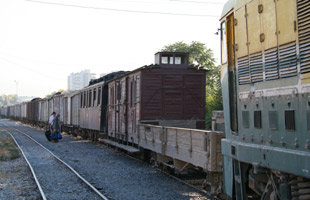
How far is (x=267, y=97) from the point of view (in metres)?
4.68

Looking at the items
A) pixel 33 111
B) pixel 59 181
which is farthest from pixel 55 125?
pixel 33 111

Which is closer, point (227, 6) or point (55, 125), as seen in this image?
point (227, 6)

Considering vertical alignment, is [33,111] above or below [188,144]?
above

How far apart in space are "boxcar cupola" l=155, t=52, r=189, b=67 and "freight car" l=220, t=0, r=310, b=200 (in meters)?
7.74

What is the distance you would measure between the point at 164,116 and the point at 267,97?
356 inches

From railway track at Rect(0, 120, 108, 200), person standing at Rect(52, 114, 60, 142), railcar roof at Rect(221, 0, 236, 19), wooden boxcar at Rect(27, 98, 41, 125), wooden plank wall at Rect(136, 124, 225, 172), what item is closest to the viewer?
railcar roof at Rect(221, 0, 236, 19)

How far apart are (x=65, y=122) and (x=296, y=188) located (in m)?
30.2

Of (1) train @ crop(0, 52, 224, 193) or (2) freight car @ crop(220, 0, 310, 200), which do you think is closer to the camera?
(2) freight car @ crop(220, 0, 310, 200)

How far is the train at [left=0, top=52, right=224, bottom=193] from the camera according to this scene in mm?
7926

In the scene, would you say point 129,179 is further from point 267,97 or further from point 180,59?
point 267,97

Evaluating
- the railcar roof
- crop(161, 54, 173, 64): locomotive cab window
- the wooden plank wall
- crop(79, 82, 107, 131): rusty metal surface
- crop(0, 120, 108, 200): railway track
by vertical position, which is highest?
crop(161, 54, 173, 64): locomotive cab window

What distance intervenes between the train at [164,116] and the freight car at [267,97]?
65.2 inches

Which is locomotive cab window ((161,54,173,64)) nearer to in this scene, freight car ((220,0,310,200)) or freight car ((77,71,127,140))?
freight car ((77,71,127,140))

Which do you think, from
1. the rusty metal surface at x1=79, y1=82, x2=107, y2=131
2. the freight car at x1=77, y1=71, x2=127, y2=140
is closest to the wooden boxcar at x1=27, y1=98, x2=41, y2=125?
the freight car at x1=77, y1=71, x2=127, y2=140
